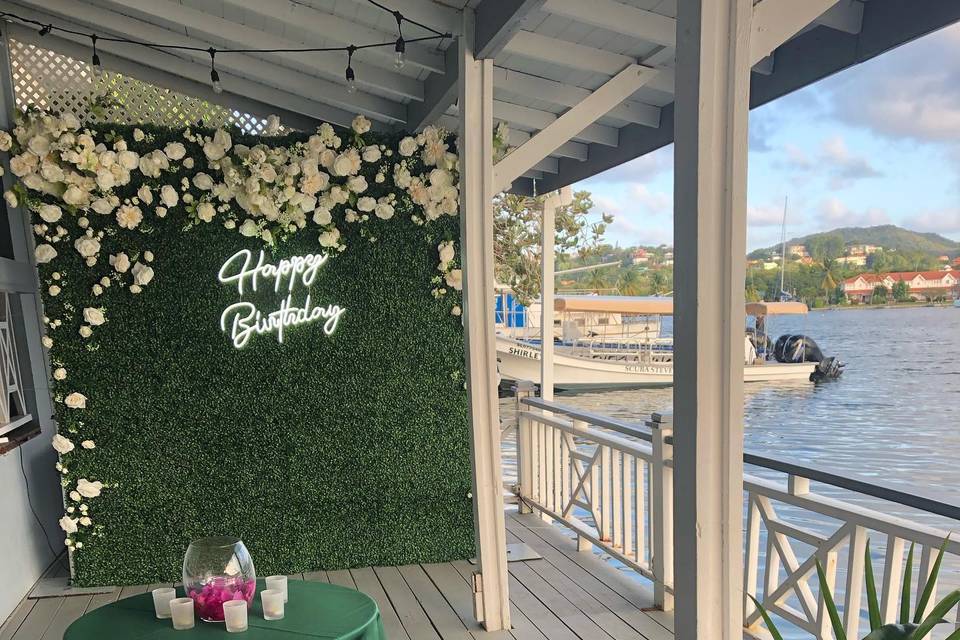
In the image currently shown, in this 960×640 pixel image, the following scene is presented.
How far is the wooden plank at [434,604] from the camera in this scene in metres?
3.63

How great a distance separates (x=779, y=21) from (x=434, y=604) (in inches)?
130

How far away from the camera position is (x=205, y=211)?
13.8ft

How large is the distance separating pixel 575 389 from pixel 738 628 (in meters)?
15.1

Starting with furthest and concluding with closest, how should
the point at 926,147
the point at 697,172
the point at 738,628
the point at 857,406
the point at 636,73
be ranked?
1. the point at 857,406
2. the point at 926,147
3. the point at 636,73
4. the point at 738,628
5. the point at 697,172

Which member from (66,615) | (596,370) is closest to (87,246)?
(66,615)

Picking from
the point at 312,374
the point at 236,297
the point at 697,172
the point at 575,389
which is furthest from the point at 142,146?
the point at 575,389

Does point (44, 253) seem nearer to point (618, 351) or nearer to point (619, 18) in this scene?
point (619, 18)

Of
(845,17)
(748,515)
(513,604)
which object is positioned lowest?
(513,604)

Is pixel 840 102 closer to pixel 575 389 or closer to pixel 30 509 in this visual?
pixel 575 389

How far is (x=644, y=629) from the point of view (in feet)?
11.7

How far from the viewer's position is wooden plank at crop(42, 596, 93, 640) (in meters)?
3.66

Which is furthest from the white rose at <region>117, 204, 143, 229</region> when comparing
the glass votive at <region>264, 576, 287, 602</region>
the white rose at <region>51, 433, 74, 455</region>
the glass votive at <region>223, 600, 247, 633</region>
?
the glass votive at <region>223, 600, 247, 633</region>

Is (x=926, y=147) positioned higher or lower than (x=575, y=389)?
higher

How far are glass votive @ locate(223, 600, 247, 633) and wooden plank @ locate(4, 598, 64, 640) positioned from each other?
206cm
